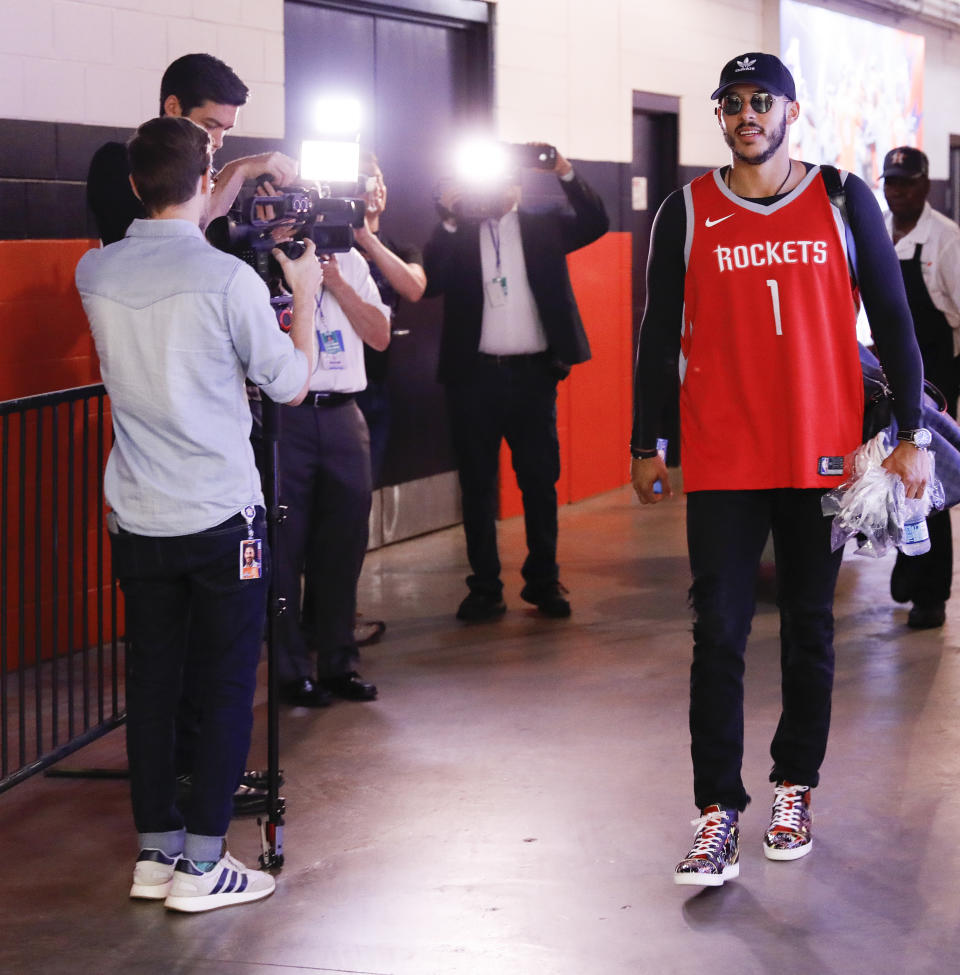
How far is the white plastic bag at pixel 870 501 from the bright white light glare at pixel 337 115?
3792 mm

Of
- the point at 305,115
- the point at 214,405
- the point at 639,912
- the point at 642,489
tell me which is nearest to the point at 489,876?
the point at 639,912

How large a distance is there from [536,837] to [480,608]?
7.67 feet

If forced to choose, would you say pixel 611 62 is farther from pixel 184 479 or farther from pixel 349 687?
pixel 184 479

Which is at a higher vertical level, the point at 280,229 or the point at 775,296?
the point at 280,229

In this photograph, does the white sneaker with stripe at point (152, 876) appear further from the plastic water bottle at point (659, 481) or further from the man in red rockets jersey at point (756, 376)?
the plastic water bottle at point (659, 481)

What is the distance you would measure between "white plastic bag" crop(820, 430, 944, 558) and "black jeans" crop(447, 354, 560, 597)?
104 inches

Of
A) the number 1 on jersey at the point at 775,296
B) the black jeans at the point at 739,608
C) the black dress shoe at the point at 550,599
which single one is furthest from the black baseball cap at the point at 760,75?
the black dress shoe at the point at 550,599

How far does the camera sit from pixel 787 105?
346cm

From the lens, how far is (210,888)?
10.9ft

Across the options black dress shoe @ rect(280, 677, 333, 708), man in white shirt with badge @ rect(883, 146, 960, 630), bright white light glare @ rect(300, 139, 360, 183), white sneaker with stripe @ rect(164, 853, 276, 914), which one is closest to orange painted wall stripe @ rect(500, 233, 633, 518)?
man in white shirt with badge @ rect(883, 146, 960, 630)

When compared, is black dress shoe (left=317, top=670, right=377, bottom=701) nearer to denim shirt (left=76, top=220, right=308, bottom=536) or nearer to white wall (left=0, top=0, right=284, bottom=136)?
denim shirt (left=76, top=220, right=308, bottom=536)

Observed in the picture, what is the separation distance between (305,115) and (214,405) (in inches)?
148

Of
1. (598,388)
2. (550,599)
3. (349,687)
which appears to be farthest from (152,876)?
(598,388)

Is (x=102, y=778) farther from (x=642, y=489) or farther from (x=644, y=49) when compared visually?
(x=644, y=49)
